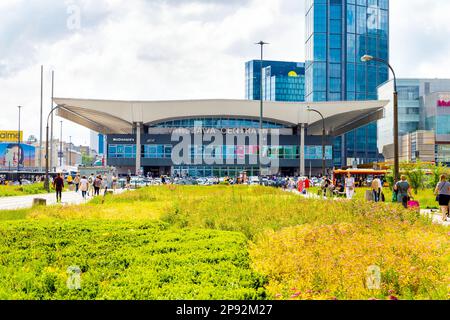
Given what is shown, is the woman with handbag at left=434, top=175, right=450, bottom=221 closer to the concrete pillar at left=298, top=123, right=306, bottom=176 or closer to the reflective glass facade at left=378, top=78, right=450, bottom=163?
the concrete pillar at left=298, top=123, right=306, bottom=176

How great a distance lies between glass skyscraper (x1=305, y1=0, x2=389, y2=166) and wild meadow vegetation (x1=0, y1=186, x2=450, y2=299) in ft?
452

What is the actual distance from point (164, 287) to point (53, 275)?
164cm

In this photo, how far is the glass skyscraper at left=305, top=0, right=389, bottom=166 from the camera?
145m

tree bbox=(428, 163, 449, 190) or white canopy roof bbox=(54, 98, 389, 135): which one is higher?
white canopy roof bbox=(54, 98, 389, 135)

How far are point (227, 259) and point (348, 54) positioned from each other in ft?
482

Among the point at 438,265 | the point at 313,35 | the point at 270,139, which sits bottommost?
the point at 438,265

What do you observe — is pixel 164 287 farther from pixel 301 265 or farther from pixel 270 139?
pixel 270 139

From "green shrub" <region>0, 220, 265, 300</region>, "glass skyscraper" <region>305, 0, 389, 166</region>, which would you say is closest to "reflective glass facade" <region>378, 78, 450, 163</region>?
"glass skyscraper" <region>305, 0, 389, 166</region>

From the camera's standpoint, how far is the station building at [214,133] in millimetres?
90000

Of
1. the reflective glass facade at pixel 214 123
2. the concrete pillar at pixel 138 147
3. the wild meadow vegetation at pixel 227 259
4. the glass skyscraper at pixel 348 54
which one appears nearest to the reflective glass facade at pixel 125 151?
the concrete pillar at pixel 138 147

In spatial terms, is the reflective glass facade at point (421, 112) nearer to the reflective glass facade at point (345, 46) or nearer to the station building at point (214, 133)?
the station building at point (214, 133)

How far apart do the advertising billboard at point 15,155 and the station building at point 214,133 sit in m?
79.4
